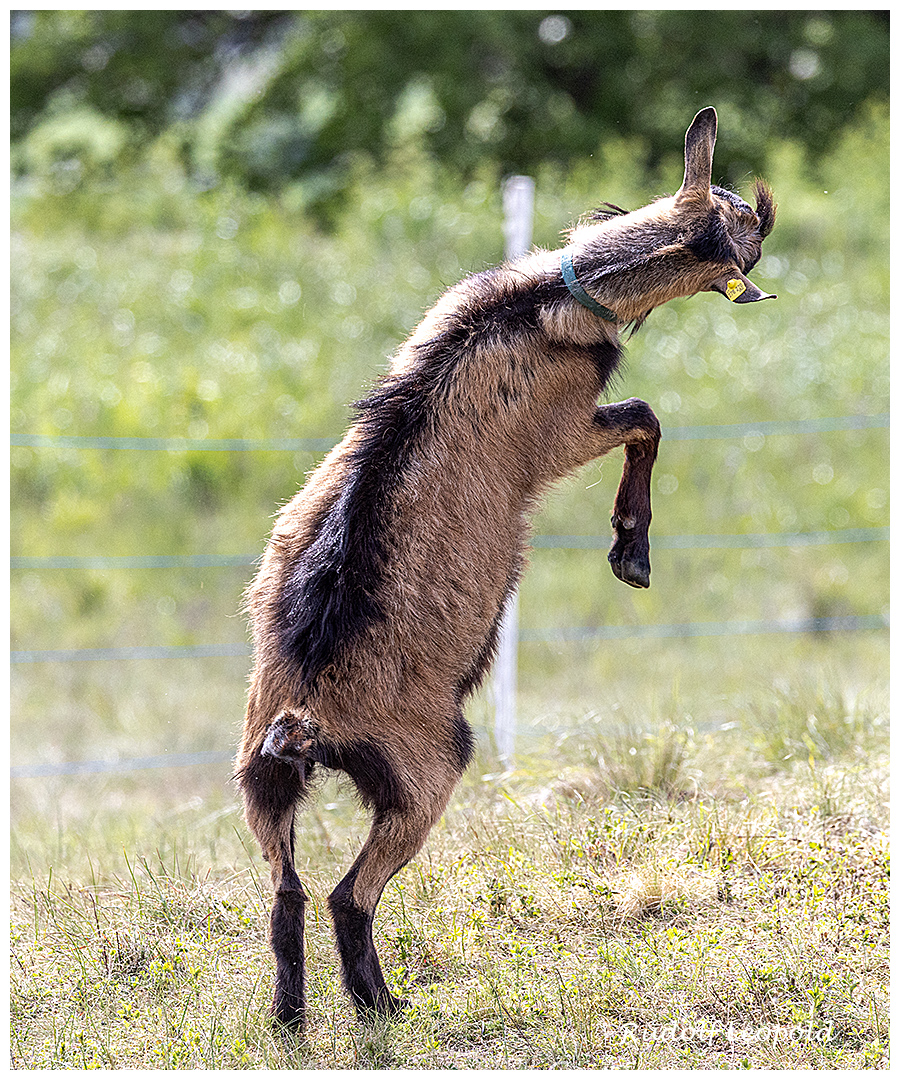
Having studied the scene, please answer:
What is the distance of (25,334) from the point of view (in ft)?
33.2

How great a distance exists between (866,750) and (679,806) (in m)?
1.00

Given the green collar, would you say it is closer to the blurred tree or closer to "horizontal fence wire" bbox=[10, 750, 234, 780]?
"horizontal fence wire" bbox=[10, 750, 234, 780]

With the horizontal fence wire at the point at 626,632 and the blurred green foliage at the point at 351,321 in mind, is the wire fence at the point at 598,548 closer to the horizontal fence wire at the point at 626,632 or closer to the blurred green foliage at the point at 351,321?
the horizontal fence wire at the point at 626,632

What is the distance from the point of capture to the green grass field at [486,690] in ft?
10.3

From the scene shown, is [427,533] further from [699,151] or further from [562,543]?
[562,543]

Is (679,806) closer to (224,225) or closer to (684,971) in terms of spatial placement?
(684,971)

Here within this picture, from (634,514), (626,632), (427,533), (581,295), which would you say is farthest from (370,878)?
(626,632)

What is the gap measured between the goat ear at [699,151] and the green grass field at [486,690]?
82 cm

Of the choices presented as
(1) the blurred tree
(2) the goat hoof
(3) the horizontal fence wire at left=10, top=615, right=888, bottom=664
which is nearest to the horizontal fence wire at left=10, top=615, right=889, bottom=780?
(3) the horizontal fence wire at left=10, top=615, right=888, bottom=664

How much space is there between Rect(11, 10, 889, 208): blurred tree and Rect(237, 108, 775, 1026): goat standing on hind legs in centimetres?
1012

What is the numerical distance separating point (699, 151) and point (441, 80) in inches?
418

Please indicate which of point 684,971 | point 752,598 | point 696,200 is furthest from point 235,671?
point 696,200

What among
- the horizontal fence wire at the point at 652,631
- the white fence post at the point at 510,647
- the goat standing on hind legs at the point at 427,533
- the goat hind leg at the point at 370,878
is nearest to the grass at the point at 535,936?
the goat hind leg at the point at 370,878

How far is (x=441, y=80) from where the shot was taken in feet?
41.4
